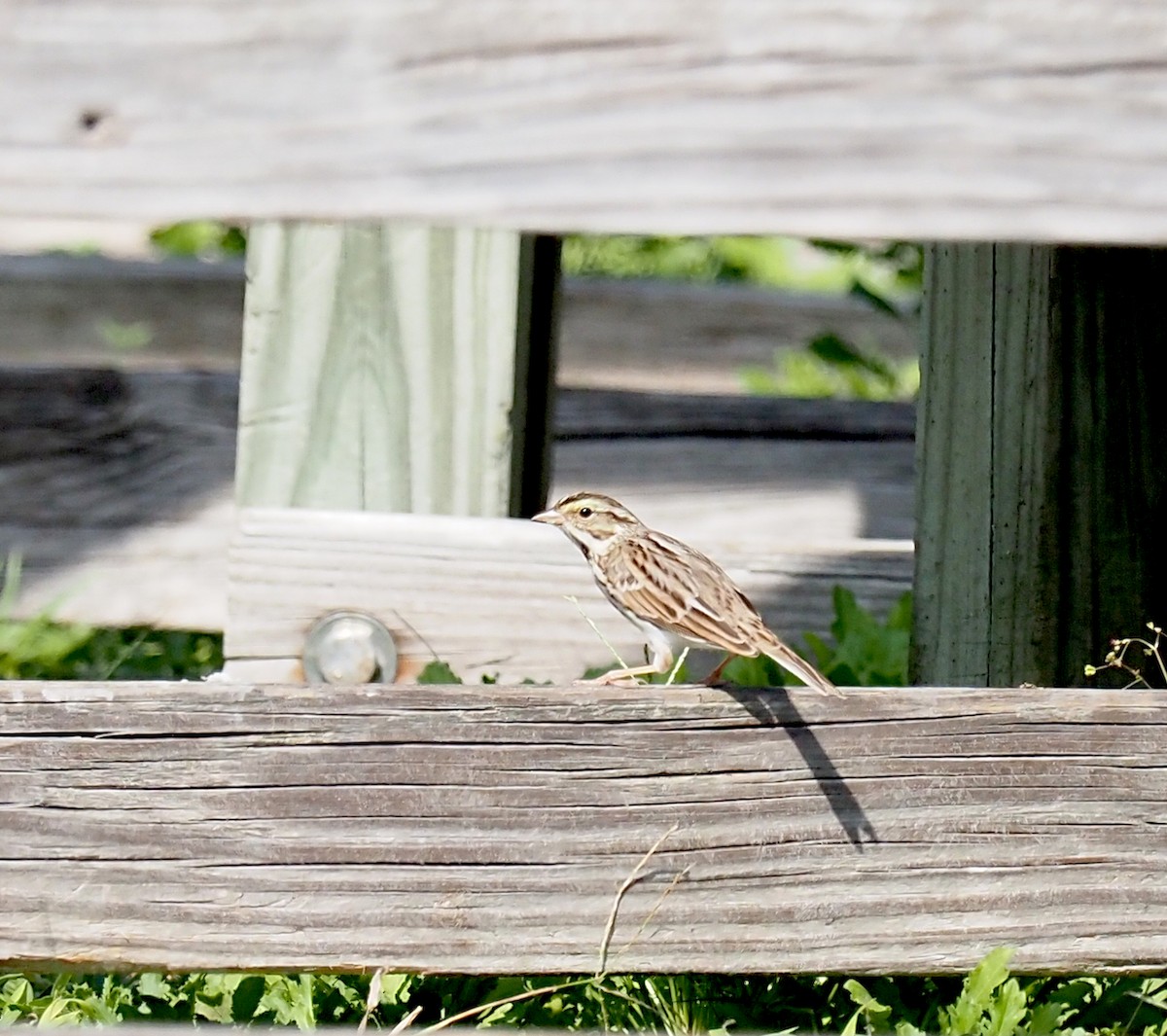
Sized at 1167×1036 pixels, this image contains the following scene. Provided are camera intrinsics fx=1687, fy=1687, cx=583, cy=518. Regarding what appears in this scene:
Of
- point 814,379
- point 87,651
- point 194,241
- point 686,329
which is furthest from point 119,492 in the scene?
point 194,241

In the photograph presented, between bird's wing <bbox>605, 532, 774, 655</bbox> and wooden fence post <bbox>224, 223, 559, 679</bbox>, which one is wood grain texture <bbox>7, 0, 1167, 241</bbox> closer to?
bird's wing <bbox>605, 532, 774, 655</bbox>

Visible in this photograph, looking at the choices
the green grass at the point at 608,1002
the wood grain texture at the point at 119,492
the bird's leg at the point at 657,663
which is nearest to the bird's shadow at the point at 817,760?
the green grass at the point at 608,1002

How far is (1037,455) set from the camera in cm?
310

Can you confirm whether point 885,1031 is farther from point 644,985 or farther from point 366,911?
point 366,911

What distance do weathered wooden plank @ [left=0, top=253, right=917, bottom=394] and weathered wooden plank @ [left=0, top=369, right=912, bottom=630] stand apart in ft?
3.07

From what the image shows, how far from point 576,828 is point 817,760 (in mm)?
380

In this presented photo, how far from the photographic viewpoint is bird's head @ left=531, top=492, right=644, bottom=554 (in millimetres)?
3832

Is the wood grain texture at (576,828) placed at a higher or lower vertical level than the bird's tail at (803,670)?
lower

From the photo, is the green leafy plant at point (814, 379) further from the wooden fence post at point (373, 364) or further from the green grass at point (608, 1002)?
the green grass at point (608, 1002)

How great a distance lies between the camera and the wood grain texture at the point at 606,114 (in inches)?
62.4

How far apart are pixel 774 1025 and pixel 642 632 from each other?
3.34ft

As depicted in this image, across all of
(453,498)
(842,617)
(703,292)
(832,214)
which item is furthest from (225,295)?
(832,214)

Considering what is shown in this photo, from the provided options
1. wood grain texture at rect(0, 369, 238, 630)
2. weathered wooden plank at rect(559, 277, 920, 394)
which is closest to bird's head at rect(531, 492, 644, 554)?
wood grain texture at rect(0, 369, 238, 630)

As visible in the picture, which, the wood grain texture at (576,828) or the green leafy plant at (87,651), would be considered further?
the green leafy plant at (87,651)
